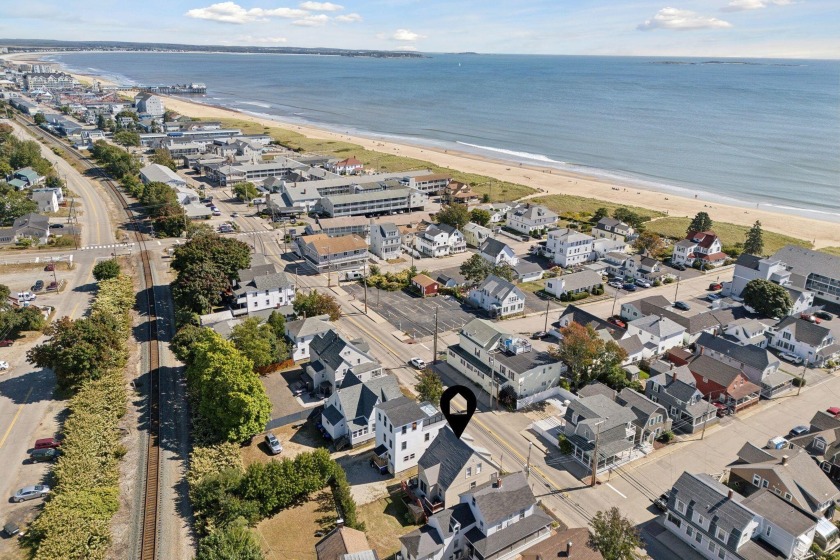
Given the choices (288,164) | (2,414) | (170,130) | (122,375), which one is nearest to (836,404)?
(122,375)

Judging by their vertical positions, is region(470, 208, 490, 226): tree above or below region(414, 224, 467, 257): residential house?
above

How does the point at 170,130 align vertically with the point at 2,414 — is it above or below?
above

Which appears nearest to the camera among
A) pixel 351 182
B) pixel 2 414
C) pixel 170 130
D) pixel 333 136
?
pixel 2 414

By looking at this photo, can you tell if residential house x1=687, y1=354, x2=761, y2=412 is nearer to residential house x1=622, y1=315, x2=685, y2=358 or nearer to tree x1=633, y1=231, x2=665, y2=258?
residential house x1=622, y1=315, x2=685, y2=358

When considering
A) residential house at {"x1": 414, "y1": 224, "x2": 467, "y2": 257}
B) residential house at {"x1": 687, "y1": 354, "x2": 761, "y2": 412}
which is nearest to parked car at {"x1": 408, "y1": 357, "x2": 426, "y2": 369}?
residential house at {"x1": 687, "y1": 354, "x2": 761, "y2": 412}

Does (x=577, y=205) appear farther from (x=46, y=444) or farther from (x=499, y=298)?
(x=46, y=444)

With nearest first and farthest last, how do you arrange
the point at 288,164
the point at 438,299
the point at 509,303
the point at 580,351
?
the point at 580,351, the point at 509,303, the point at 438,299, the point at 288,164

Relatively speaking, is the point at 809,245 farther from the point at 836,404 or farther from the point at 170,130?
the point at 170,130
